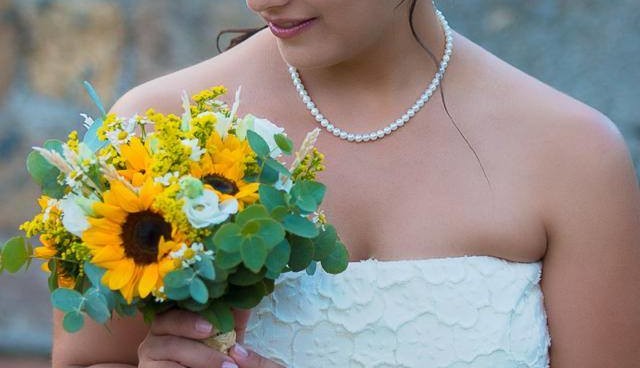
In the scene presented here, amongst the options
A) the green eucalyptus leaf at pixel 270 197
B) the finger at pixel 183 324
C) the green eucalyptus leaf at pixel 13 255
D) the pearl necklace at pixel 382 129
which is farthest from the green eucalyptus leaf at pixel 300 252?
the pearl necklace at pixel 382 129

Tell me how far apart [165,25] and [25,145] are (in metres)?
1.23

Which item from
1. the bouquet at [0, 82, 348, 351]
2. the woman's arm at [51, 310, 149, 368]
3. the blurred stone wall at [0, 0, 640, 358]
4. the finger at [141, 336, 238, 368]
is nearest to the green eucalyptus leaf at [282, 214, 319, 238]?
the bouquet at [0, 82, 348, 351]

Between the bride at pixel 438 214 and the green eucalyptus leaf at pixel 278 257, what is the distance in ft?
1.94

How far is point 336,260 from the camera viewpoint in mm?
2646

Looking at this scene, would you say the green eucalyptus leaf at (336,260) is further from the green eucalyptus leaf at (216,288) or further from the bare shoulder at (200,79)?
the bare shoulder at (200,79)

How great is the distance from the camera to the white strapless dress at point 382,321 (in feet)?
9.95

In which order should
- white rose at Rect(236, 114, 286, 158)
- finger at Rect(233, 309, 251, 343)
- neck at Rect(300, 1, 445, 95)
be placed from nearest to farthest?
1. white rose at Rect(236, 114, 286, 158)
2. finger at Rect(233, 309, 251, 343)
3. neck at Rect(300, 1, 445, 95)

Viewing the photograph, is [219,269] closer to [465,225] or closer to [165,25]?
[465,225]

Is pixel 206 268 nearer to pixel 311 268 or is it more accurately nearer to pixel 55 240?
pixel 55 240

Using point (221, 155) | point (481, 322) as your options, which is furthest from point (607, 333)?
point (221, 155)

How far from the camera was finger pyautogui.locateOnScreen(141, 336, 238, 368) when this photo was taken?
8.41 ft

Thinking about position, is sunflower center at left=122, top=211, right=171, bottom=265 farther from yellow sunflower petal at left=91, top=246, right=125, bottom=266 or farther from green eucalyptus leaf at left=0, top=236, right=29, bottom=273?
green eucalyptus leaf at left=0, top=236, right=29, bottom=273

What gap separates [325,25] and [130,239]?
2.34 feet

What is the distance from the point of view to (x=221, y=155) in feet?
8.19
